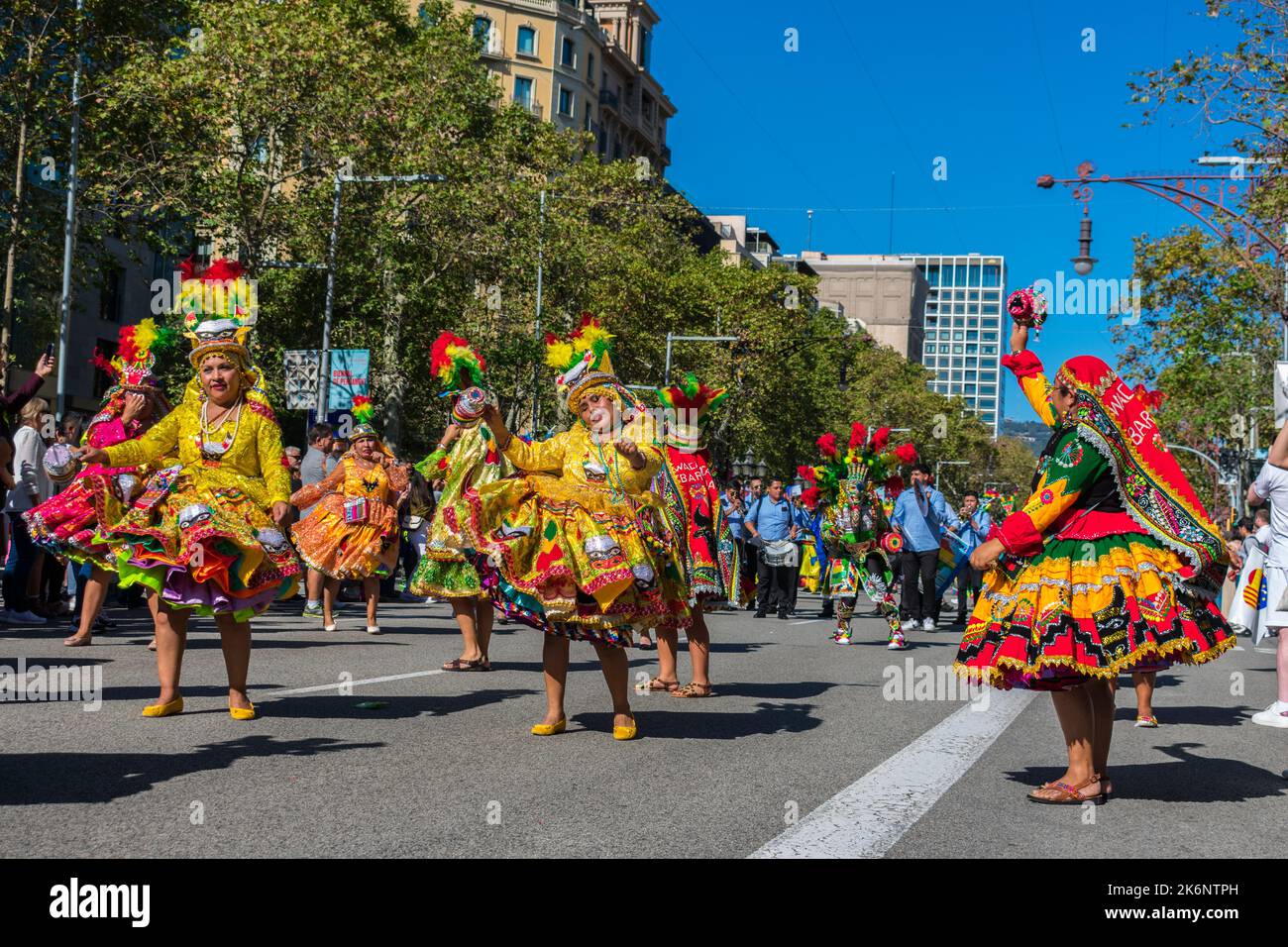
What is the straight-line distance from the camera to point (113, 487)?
11141 mm

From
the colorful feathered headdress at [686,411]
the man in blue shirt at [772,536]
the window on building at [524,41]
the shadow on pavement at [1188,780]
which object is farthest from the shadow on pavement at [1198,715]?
the window on building at [524,41]

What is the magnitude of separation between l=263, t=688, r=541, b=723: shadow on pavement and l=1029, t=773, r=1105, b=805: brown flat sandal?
355 cm

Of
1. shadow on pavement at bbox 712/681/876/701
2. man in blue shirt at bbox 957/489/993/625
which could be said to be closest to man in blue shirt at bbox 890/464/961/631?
man in blue shirt at bbox 957/489/993/625

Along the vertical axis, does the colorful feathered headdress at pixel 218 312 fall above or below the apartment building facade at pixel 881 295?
below

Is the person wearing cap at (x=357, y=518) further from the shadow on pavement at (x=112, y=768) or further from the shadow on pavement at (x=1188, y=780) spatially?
the shadow on pavement at (x=1188, y=780)

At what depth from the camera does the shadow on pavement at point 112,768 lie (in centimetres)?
578

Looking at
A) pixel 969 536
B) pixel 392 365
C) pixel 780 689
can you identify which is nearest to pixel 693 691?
pixel 780 689

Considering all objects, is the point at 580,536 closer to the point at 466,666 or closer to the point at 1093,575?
the point at 1093,575

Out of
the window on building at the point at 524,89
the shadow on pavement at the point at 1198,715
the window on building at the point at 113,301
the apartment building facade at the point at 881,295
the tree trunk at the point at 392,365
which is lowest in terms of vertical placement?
the shadow on pavement at the point at 1198,715

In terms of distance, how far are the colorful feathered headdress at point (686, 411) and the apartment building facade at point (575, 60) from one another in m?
62.6

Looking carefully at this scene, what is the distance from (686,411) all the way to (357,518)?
437 cm

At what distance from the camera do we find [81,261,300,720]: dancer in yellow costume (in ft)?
24.5

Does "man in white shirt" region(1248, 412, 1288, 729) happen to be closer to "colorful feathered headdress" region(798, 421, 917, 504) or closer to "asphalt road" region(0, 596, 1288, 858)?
"asphalt road" region(0, 596, 1288, 858)

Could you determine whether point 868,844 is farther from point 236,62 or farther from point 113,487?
point 236,62
